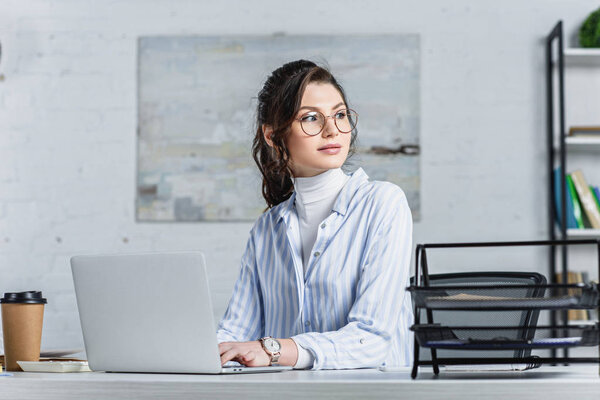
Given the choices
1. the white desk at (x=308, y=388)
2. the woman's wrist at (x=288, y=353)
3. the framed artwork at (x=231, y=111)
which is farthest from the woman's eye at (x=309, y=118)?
the framed artwork at (x=231, y=111)

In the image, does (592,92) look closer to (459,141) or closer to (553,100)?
(553,100)

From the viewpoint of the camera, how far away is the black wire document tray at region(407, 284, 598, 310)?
33.7 inches

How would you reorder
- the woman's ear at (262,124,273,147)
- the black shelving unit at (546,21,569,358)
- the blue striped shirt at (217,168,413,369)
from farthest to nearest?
the black shelving unit at (546,21,569,358)
the woman's ear at (262,124,273,147)
the blue striped shirt at (217,168,413,369)

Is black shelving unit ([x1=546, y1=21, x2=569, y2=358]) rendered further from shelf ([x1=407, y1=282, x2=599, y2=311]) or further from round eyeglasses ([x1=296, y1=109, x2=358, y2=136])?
shelf ([x1=407, y1=282, x2=599, y2=311])

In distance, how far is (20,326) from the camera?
4.02 ft

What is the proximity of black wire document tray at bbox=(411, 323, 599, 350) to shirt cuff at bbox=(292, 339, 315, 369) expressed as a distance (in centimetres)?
34

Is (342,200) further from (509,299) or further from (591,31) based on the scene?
(591,31)

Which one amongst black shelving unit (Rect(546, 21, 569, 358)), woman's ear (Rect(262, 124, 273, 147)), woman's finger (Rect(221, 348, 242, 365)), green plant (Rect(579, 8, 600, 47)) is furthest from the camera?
green plant (Rect(579, 8, 600, 47))

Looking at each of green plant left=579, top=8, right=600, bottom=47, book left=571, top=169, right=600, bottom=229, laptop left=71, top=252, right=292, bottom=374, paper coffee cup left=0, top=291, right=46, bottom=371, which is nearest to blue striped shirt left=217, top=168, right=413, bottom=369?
laptop left=71, top=252, right=292, bottom=374

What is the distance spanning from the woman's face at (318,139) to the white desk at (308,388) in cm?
68

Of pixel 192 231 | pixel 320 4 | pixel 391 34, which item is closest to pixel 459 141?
pixel 391 34

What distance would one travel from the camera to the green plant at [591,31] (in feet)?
10.6

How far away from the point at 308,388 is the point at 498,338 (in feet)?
0.84

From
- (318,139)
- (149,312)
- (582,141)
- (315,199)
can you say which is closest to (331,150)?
(318,139)
